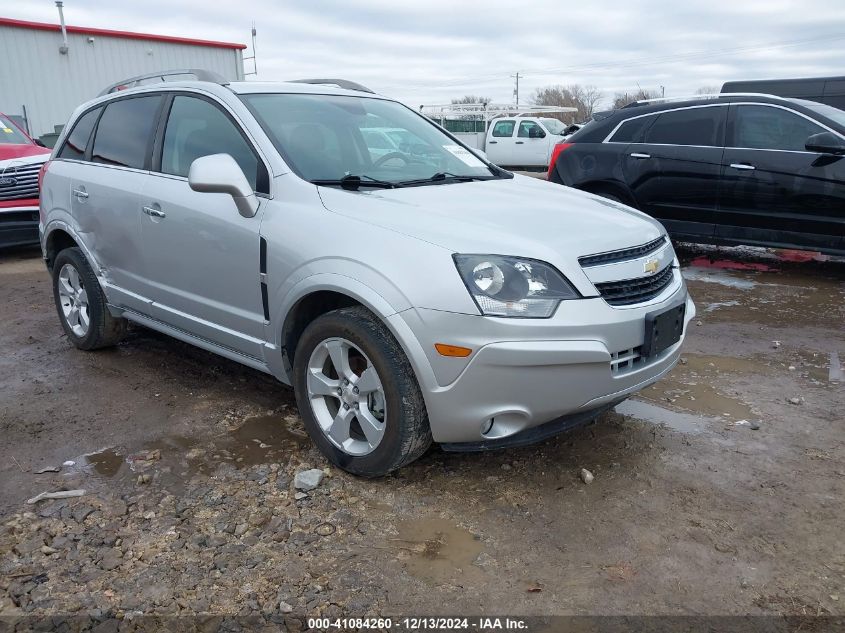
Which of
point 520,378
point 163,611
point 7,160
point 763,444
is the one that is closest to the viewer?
point 163,611

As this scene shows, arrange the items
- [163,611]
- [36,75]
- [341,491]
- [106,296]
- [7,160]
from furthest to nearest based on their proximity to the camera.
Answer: [36,75] → [7,160] → [106,296] → [341,491] → [163,611]

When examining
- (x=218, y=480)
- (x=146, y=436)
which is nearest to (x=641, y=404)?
(x=218, y=480)

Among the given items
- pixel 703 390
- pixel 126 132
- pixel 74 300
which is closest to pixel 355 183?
pixel 126 132

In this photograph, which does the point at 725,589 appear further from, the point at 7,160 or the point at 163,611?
the point at 7,160

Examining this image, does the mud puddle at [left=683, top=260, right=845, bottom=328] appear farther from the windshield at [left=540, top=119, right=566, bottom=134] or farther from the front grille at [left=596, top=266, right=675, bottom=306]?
the windshield at [left=540, top=119, right=566, bottom=134]

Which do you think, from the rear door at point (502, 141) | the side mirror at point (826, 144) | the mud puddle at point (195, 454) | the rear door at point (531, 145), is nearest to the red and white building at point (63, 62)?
the rear door at point (502, 141)

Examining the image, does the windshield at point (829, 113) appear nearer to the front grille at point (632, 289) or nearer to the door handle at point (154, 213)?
the front grille at point (632, 289)

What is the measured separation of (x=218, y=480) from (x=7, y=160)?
7.11m

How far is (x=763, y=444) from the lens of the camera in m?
3.45

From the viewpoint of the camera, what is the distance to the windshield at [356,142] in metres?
3.47

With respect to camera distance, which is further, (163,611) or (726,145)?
(726,145)

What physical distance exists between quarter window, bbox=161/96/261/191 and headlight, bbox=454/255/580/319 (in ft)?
4.36

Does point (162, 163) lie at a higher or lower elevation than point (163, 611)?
higher

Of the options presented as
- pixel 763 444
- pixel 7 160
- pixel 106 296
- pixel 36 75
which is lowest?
pixel 763 444
